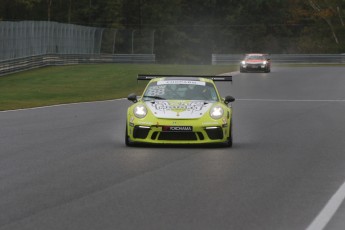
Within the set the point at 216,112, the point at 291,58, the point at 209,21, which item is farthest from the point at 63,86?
the point at 209,21

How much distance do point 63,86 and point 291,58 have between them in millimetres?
36794

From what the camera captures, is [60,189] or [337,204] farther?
[60,189]

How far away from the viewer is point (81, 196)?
30.2 ft

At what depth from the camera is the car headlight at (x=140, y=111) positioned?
14.3m

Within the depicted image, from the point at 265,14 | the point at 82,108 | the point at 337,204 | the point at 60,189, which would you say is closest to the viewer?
the point at 337,204

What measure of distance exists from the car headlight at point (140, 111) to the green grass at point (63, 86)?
1262 centimetres

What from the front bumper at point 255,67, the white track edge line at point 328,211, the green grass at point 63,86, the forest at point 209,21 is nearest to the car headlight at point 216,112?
the white track edge line at point 328,211

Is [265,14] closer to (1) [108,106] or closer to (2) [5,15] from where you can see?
(2) [5,15]

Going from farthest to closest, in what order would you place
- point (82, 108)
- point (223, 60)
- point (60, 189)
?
point (223, 60)
point (82, 108)
point (60, 189)

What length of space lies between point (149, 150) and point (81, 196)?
15.3 ft

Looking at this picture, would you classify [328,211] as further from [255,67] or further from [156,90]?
[255,67]

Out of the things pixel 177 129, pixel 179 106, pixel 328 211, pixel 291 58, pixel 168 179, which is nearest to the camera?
pixel 328 211

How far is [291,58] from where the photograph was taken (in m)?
74.3

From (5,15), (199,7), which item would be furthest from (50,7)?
(199,7)
